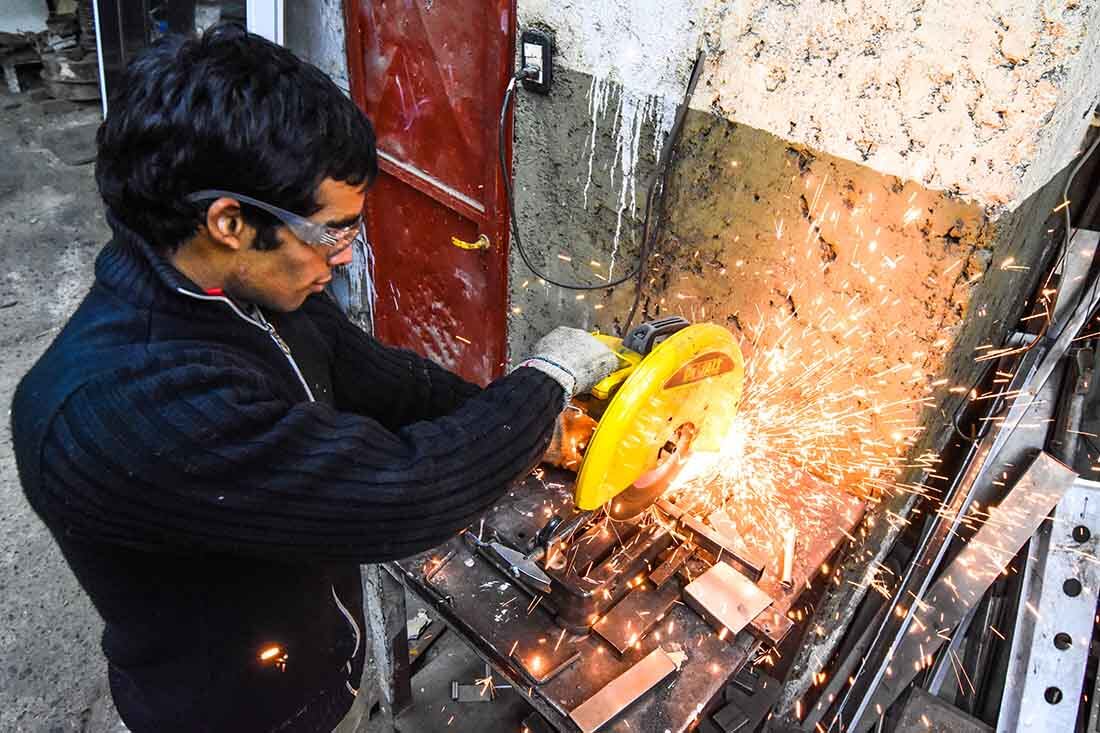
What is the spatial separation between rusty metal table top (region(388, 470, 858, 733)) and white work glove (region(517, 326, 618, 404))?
524 mm

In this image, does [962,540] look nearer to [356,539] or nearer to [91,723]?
[356,539]

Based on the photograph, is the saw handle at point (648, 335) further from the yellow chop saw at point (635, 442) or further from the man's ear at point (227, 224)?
the man's ear at point (227, 224)

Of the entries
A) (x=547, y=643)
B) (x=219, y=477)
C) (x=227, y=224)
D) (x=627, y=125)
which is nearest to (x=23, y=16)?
(x=627, y=125)

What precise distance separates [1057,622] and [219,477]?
7.86ft

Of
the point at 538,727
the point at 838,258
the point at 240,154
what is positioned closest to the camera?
the point at 240,154

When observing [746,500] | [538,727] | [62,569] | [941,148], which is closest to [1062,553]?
[746,500]

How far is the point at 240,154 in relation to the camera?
1.08 metres

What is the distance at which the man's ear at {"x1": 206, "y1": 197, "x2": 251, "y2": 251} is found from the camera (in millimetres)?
1127

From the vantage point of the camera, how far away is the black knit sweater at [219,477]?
3.51 feet

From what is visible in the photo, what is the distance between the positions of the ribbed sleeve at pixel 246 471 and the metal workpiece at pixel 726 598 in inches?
26.8

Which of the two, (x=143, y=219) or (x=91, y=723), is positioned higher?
(x=143, y=219)

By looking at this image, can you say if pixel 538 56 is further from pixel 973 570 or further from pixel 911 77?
pixel 973 570

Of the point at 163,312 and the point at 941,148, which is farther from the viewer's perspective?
the point at 941,148

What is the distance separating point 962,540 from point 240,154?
2303mm
